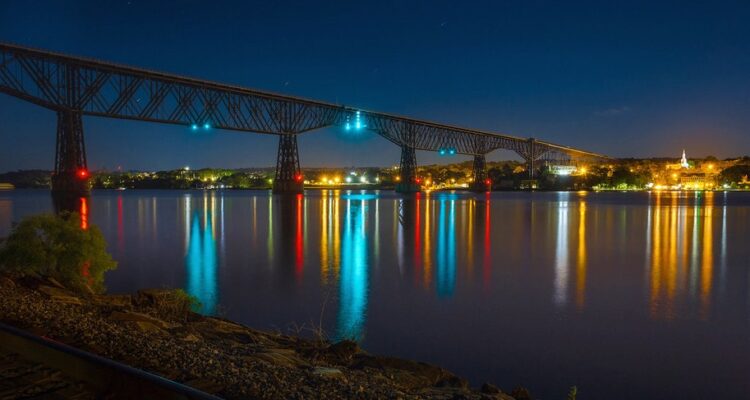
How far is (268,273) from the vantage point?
18344 millimetres

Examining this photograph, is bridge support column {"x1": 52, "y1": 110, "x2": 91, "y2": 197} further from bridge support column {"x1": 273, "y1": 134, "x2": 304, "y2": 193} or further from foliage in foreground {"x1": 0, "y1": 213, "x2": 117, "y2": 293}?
foliage in foreground {"x1": 0, "y1": 213, "x2": 117, "y2": 293}

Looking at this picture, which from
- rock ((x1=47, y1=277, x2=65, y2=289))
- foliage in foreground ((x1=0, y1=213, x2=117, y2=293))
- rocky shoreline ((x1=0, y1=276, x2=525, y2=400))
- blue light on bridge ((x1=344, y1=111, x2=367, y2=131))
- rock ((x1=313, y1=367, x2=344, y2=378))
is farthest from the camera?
A: blue light on bridge ((x1=344, y1=111, x2=367, y2=131))

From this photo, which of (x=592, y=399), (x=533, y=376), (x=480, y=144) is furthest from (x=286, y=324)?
(x=480, y=144)

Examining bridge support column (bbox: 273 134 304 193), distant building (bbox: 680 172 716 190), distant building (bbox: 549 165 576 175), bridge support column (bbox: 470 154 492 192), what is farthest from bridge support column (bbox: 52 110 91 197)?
distant building (bbox: 680 172 716 190)

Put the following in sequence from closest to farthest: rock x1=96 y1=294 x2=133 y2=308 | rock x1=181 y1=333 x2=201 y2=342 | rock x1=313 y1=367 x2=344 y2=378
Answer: rock x1=313 y1=367 x2=344 y2=378
rock x1=181 y1=333 x2=201 y2=342
rock x1=96 y1=294 x2=133 y2=308

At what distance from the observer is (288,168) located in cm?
8231

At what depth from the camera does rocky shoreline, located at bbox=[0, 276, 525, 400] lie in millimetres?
5285

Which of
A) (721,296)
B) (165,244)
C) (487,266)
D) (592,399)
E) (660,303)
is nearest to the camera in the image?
(592,399)

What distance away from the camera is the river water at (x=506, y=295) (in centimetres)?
913

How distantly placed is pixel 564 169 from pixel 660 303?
178955mm

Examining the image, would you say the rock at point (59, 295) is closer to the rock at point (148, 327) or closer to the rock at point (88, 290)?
the rock at point (88, 290)

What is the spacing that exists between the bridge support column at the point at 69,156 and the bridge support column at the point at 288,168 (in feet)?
87.5

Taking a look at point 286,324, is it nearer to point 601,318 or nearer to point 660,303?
point 601,318

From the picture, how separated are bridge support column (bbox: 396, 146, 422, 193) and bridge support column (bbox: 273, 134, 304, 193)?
23.6 metres
